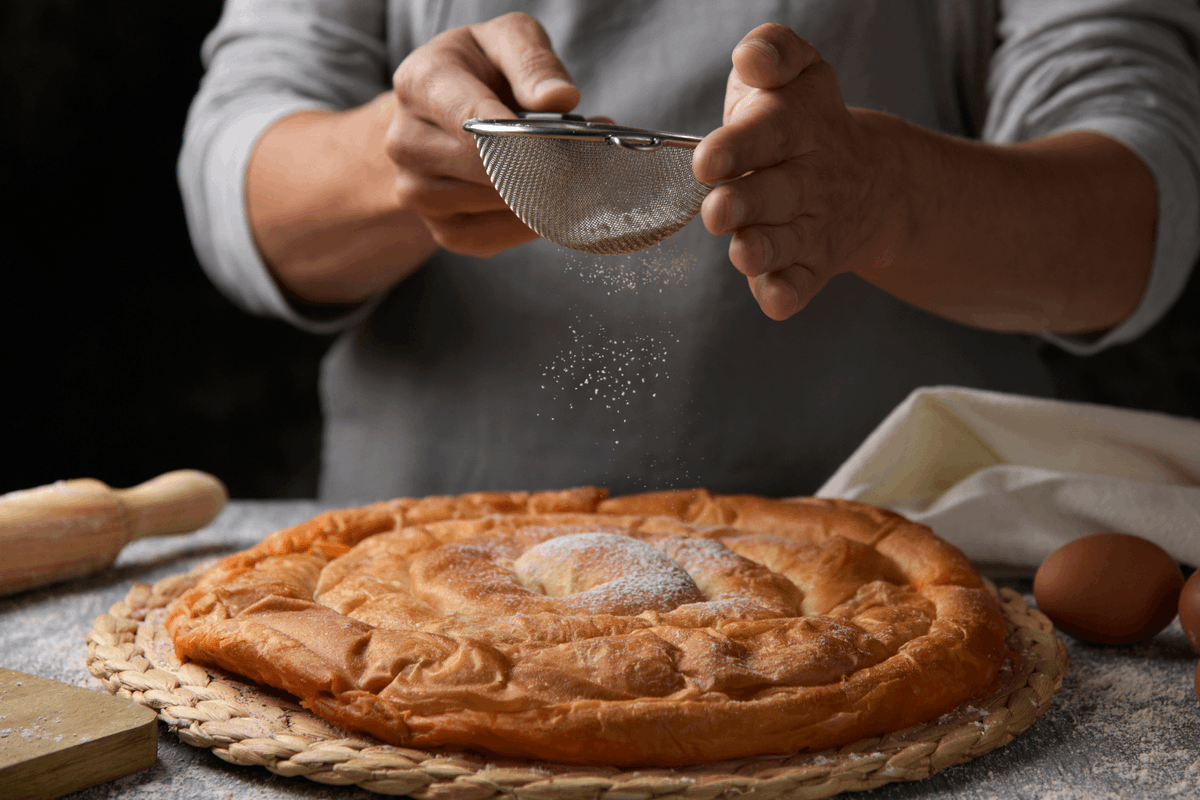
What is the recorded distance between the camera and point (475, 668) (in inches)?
30.8

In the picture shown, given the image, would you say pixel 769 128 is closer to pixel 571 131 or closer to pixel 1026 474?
pixel 571 131

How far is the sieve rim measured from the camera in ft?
3.13

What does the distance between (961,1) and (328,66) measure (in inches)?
47.6

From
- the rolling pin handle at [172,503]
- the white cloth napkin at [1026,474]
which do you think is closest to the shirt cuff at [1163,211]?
the white cloth napkin at [1026,474]

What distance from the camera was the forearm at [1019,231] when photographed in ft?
4.30

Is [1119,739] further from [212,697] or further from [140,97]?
[140,97]

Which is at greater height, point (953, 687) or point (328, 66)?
point (328, 66)

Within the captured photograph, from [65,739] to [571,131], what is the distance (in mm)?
704

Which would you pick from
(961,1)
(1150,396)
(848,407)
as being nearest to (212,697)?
(848,407)

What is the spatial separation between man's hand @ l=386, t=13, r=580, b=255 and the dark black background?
2.16 m

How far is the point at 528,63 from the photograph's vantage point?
117 centimetres

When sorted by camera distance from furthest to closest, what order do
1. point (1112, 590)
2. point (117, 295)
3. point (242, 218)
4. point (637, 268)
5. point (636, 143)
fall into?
point (117, 295)
point (242, 218)
point (637, 268)
point (1112, 590)
point (636, 143)

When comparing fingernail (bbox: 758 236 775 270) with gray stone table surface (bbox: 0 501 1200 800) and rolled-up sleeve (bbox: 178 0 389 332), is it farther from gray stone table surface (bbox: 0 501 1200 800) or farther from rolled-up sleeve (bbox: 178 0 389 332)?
rolled-up sleeve (bbox: 178 0 389 332)

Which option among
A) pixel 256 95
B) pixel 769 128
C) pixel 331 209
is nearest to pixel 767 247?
pixel 769 128
